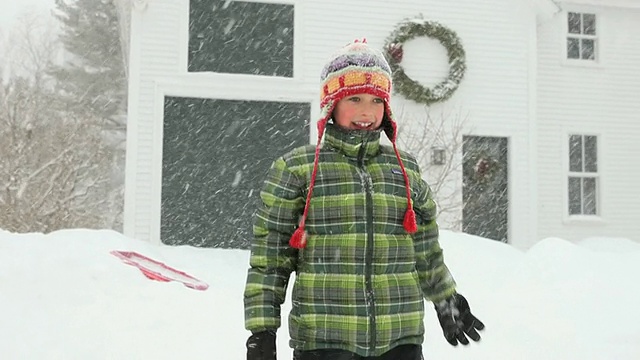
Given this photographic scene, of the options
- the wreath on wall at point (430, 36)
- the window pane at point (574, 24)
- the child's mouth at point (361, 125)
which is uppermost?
the window pane at point (574, 24)

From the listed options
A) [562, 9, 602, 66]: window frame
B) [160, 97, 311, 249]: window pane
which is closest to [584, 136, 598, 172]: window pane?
[562, 9, 602, 66]: window frame

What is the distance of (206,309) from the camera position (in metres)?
5.82

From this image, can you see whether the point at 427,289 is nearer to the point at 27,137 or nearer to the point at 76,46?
the point at 27,137

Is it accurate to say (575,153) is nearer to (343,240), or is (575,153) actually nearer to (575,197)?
(575,197)

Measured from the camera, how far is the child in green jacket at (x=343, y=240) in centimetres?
230

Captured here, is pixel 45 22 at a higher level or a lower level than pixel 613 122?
higher

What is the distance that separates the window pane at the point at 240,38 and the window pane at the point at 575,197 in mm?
6366

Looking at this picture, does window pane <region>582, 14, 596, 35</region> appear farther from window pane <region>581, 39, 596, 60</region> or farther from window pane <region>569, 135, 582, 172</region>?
window pane <region>569, 135, 582, 172</region>

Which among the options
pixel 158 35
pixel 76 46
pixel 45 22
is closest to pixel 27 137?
pixel 158 35

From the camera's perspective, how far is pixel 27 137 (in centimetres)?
1780

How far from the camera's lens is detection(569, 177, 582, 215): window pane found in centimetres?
1384

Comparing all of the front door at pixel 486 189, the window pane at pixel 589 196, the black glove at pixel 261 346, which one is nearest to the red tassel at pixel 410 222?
the black glove at pixel 261 346

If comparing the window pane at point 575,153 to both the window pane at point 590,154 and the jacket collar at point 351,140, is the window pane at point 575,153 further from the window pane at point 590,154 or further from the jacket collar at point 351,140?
the jacket collar at point 351,140

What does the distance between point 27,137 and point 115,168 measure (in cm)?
1130
